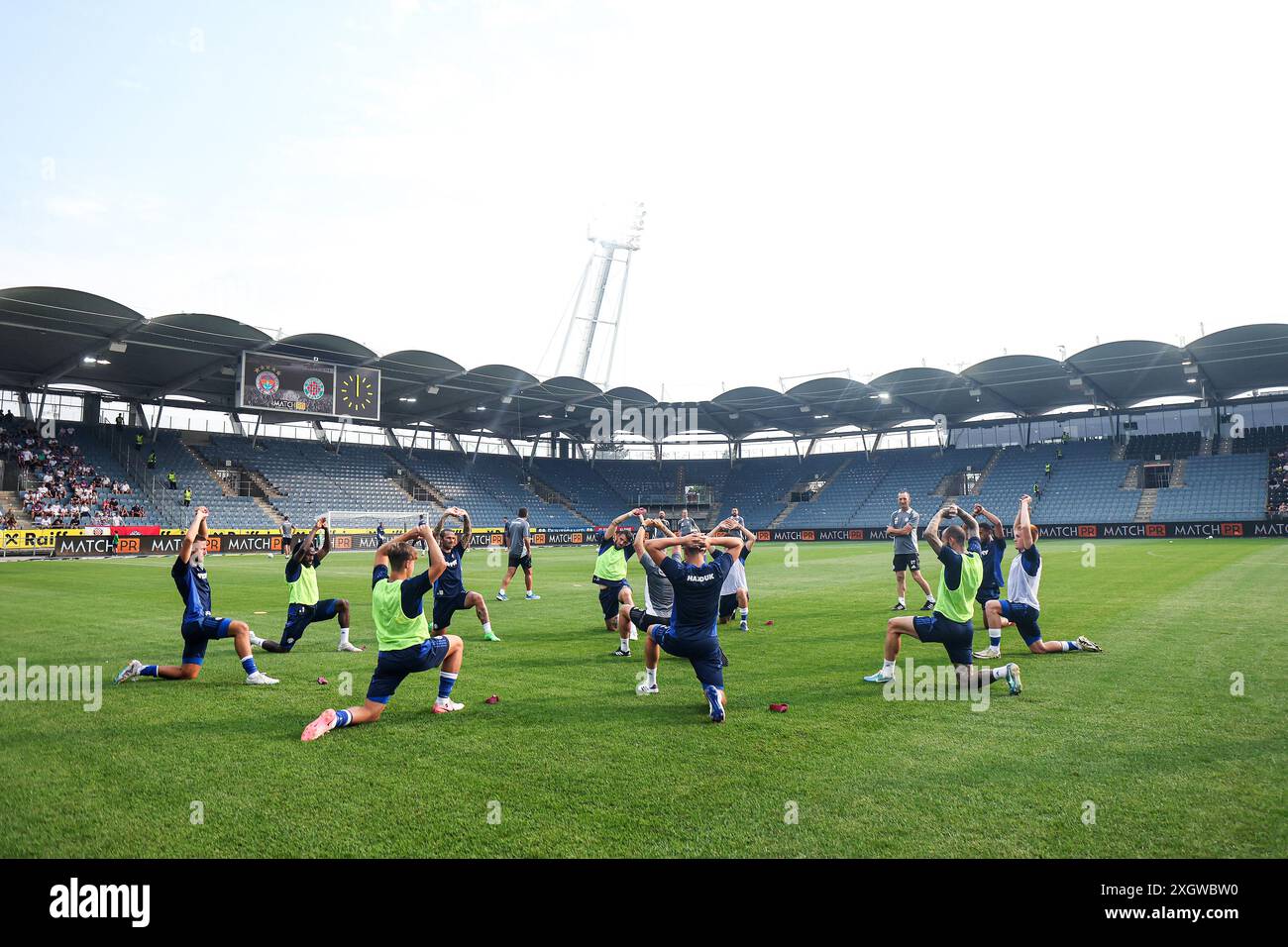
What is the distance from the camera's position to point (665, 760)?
599 cm

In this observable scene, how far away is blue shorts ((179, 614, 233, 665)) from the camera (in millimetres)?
8992

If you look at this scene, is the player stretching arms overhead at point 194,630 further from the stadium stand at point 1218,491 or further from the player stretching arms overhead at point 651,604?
the stadium stand at point 1218,491

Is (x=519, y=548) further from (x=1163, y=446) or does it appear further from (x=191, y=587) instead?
(x=1163, y=446)

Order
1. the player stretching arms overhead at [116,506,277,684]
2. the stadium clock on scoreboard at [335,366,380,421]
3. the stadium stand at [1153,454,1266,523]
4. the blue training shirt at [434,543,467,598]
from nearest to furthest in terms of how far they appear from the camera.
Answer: the player stretching arms overhead at [116,506,277,684], the blue training shirt at [434,543,467,598], the stadium clock on scoreboard at [335,366,380,421], the stadium stand at [1153,454,1266,523]

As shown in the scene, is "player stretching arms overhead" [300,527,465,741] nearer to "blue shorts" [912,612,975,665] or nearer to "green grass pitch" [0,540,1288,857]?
"green grass pitch" [0,540,1288,857]

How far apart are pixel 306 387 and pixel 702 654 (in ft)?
136

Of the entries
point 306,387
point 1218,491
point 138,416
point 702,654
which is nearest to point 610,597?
point 702,654

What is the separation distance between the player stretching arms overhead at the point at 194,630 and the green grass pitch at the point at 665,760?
241 mm

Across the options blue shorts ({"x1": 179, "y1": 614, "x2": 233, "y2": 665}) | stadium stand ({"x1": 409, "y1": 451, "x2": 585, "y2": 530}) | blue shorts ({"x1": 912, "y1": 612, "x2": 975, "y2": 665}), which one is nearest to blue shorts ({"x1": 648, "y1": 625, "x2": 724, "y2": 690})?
blue shorts ({"x1": 912, "y1": 612, "x2": 975, "y2": 665})

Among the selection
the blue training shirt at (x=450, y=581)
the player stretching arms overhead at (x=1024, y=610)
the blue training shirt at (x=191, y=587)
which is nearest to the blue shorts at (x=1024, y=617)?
the player stretching arms overhead at (x=1024, y=610)
